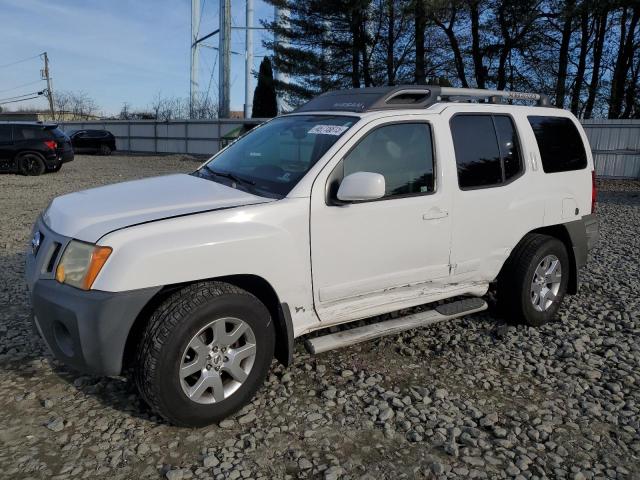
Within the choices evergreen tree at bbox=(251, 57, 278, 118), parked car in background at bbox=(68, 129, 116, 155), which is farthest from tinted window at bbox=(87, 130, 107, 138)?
evergreen tree at bbox=(251, 57, 278, 118)

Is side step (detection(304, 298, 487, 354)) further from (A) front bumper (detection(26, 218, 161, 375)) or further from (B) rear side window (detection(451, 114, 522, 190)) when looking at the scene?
(A) front bumper (detection(26, 218, 161, 375))

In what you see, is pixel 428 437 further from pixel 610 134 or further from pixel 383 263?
pixel 610 134

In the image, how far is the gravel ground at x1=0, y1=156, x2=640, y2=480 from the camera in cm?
278

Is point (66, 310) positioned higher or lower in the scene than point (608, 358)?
higher

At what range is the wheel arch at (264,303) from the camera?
297cm

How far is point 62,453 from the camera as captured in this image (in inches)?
111

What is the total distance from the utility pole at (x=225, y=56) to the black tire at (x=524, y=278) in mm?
24577

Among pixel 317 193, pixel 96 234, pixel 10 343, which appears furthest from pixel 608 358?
pixel 10 343

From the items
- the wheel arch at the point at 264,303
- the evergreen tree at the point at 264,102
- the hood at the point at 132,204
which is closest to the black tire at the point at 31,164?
the hood at the point at 132,204

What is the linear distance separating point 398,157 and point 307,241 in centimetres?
99

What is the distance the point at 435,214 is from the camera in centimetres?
382

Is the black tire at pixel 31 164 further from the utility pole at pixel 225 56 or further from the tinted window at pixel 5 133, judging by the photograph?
the utility pole at pixel 225 56

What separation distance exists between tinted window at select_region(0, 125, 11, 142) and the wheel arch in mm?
16332

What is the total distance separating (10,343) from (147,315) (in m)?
1.81
